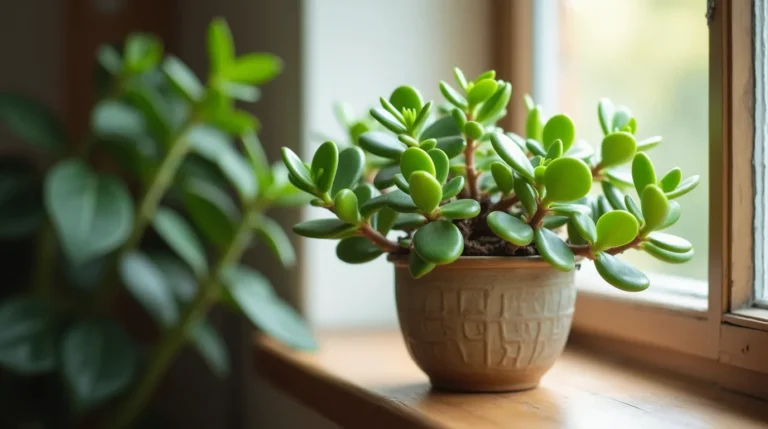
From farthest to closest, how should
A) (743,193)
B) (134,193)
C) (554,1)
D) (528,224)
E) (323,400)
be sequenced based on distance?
1. (134,193)
2. (554,1)
3. (323,400)
4. (743,193)
5. (528,224)

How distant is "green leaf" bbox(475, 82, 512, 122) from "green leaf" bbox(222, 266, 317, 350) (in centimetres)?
52

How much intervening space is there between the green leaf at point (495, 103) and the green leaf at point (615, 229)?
0.15m

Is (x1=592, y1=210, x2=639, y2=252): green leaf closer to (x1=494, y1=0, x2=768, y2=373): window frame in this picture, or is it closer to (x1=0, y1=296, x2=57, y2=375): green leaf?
(x1=494, y1=0, x2=768, y2=373): window frame

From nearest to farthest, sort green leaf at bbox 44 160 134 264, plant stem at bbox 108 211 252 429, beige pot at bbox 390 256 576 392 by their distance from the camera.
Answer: beige pot at bbox 390 256 576 392, green leaf at bbox 44 160 134 264, plant stem at bbox 108 211 252 429

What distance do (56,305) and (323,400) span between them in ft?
2.03

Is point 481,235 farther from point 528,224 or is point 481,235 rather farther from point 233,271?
point 233,271

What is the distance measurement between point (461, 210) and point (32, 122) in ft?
3.29

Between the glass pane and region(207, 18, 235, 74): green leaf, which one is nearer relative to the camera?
the glass pane

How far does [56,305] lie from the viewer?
133cm

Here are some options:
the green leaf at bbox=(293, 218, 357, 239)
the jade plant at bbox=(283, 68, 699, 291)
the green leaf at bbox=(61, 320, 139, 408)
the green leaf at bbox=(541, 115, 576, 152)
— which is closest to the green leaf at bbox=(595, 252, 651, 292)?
the jade plant at bbox=(283, 68, 699, 291)

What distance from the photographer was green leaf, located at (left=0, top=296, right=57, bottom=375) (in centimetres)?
117

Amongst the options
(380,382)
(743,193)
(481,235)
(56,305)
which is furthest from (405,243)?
(56,305)

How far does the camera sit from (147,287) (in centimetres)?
135

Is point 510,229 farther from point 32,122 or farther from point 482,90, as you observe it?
point 32,122
